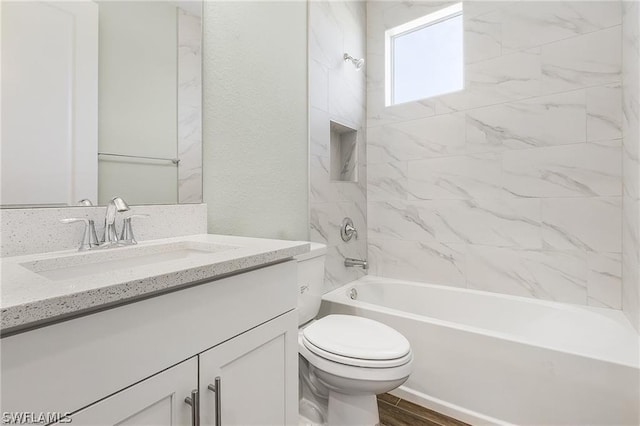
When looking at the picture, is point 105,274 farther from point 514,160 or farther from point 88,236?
point 514,160

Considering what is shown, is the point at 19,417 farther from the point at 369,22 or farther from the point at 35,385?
the point at 369,22

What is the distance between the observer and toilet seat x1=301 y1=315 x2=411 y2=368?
3.95ft

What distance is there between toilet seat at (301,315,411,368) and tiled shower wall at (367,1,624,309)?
1.08 meters

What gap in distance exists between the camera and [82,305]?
47 centimetres

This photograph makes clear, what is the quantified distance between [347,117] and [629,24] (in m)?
1.58

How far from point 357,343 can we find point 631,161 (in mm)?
1630

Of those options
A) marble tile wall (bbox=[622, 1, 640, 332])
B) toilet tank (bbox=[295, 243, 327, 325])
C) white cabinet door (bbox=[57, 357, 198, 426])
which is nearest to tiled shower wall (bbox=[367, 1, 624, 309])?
marble tile wall (bbox=[622, 1, 640, 332])

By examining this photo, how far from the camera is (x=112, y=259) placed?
0.89m

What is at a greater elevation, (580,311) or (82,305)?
(82,305)

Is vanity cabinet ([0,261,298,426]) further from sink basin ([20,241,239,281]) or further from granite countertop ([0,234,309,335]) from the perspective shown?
sink basin ([20,241,239,281])

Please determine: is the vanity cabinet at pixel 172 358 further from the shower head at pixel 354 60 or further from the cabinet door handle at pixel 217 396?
the shower head at pixel 354 60

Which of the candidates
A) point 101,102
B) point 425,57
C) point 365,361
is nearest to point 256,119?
point 101,102

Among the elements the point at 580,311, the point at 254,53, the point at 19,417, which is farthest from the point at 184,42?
the point at 580,311


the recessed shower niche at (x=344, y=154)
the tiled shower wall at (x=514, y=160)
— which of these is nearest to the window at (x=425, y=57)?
the tiled shower wall at (x=514, y=160)
